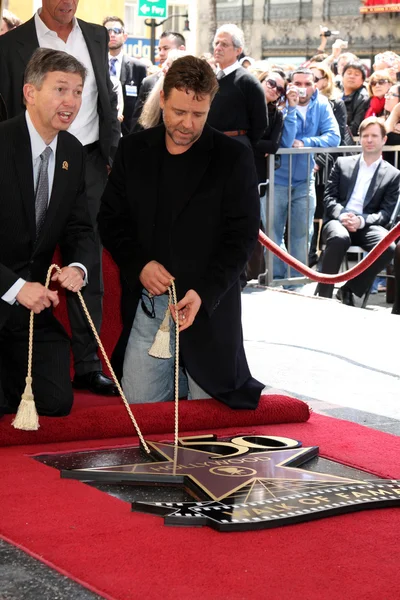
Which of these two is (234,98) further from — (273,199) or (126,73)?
(126,73)

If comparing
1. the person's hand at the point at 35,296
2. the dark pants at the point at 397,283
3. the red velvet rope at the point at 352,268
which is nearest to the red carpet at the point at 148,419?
the person's hand at the point at 35,296

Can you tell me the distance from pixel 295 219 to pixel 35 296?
541 cm

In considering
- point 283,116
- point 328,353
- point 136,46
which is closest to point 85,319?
point 328,353

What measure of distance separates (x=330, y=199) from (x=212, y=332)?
4427 mm

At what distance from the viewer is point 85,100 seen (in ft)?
18.1

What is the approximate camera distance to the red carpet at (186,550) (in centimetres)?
286

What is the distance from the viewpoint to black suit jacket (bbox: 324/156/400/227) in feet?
28.7

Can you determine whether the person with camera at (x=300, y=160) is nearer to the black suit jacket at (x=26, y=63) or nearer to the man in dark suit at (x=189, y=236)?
the black suit jacket at (x=26, y=63)

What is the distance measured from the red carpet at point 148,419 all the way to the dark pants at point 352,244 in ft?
12.4

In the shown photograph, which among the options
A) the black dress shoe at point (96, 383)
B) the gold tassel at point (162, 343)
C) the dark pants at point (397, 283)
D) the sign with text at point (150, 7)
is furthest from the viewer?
the sign with text at point (150, 7)

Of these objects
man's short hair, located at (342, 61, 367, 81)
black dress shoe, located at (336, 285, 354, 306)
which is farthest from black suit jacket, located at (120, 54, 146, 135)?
black dress shoe, located at (336, 285, 354, 306)

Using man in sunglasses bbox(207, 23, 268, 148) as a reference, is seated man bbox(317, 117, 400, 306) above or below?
below

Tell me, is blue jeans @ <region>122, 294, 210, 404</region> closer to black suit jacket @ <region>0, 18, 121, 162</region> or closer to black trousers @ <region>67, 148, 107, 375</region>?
black trousers @ <region>67, 148, 107, 375</region>

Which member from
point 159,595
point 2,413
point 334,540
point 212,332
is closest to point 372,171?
point 212,332
